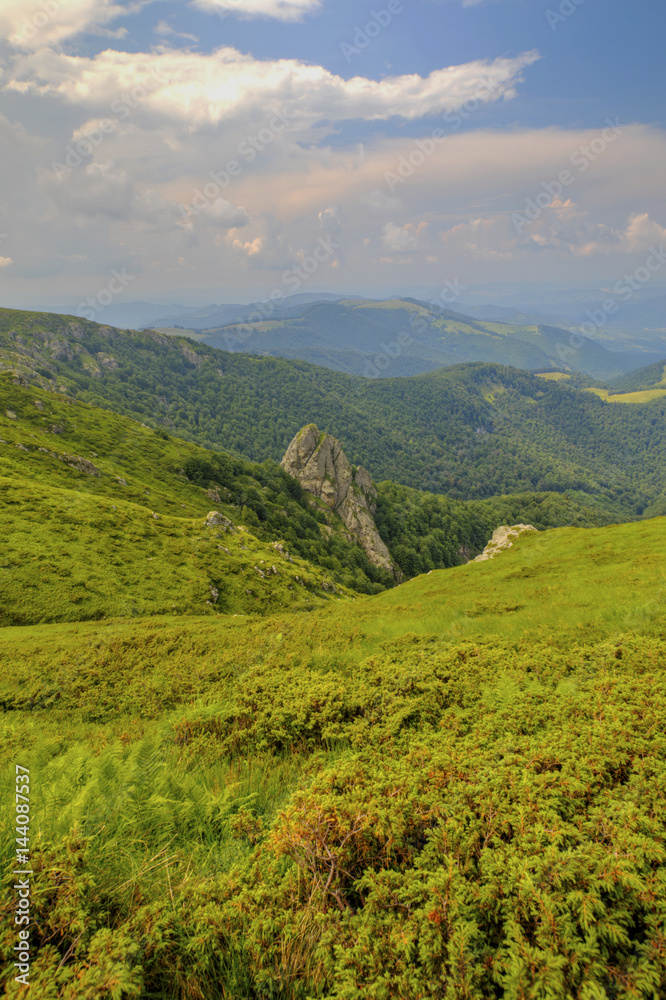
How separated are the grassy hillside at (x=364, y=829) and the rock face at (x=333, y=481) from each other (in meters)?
112

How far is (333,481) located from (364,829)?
426ft

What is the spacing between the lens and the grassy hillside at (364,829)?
4340mm

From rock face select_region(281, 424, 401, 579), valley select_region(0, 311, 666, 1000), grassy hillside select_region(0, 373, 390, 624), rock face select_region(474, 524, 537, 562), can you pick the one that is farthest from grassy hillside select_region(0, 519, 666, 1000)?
rock face select_region(281, 424, 401, 579)

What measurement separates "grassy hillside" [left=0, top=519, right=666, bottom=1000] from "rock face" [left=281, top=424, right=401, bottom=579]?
11168 cm

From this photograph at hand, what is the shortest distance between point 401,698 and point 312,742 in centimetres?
243

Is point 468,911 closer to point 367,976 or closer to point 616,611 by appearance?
point 367,976

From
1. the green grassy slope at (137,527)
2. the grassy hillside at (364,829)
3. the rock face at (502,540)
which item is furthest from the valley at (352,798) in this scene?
the rock face at (502,540)

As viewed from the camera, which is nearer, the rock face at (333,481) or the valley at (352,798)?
the valley at (352,798)

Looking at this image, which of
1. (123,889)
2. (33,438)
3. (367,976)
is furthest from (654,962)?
(33,438)

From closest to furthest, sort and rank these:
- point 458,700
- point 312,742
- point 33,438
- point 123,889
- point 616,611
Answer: point 123,889, point 312,742, point 458,700, point 616,611, point 33,438

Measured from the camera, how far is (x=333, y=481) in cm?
13538

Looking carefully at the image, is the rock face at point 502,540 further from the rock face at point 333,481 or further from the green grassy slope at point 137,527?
the rock face at point 333,481

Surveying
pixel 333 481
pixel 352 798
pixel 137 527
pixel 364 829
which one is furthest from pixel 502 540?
pixel 333 481

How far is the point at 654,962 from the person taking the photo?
13.5 ft
